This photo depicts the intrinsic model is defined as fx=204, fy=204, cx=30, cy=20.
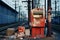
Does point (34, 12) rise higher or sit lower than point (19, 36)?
higher

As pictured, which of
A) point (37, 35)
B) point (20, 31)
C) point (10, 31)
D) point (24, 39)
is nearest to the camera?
point (24, 39)

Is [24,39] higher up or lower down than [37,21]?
lower down

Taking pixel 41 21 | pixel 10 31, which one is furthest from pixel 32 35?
pixel 10 31

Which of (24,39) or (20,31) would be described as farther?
(20,31)

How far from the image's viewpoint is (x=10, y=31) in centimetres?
2189

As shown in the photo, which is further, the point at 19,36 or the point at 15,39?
the point at 19,36

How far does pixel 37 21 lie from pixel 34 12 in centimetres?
81

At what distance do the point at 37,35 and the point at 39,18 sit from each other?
1.50 meters

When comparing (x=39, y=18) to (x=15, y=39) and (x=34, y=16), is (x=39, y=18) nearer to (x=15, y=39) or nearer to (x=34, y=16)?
(x=34, y=16)

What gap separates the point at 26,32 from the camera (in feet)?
63.0

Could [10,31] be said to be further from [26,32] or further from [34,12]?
[34,12]

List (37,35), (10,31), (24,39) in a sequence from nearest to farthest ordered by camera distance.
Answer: (24,39), (37,35), (10,31)

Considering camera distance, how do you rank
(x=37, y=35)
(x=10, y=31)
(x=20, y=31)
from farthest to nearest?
(x=10, y=31) → (x=20, y=31) → (x=37, y=35)

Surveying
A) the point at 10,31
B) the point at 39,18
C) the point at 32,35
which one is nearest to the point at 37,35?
the point at 32,35
